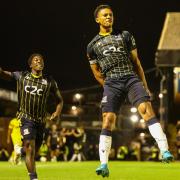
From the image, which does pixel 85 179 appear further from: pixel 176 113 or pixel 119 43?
pixel 176 113

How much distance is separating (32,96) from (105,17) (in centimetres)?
203

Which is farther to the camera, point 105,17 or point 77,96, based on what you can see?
point 77,96

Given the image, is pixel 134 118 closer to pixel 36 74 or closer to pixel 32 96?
pixel 36 74

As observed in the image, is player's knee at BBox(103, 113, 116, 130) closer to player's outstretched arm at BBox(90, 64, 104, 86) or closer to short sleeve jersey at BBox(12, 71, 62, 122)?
player's outstretched arm at BBox(90, 64, 104, 86)

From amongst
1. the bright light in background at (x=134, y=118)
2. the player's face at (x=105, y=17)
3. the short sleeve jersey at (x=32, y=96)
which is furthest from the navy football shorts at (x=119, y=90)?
the bright light in background at (x=134, y=118)

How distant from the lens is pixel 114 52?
341 inches

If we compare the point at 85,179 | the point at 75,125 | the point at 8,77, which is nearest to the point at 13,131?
the point at 85,179

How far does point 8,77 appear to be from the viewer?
380 inches

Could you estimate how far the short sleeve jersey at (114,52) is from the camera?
8.65 metres

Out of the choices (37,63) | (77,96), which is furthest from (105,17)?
(77,96)

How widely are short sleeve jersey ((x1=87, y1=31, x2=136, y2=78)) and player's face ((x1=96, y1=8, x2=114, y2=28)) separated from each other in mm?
189

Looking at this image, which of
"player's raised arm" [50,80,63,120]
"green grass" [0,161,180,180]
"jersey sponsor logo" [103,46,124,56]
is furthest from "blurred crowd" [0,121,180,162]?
"jersey sponsor logo" [103,46,124,56]

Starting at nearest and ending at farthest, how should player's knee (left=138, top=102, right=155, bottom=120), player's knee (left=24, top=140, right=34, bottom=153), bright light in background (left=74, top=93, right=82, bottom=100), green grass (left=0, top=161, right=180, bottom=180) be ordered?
player's knee (left=138, top=102, right=155, bottom=120) < player's knee (left=24, top=140, right=34, bottom=153) < green grass (left=0, top=161, right=180, bottom=180) < bright light in background (left=74, top=93, right=82, bottom=100)

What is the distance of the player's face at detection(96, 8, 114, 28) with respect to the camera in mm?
8742
